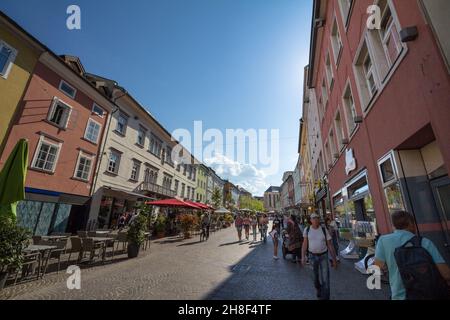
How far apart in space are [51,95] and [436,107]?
58.4ft

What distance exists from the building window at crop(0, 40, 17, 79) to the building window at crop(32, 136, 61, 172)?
12.1 feet

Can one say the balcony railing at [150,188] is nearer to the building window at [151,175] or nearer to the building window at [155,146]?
the building window at [151,175]

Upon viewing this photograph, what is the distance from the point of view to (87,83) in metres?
15.2

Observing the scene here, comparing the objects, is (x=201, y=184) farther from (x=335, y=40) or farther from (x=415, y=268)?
(x=415, y=268)

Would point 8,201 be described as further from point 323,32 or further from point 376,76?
point 323,32

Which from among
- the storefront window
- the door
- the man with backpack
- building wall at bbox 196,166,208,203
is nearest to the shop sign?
the storefront window

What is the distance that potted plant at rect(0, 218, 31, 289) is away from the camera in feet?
15.3

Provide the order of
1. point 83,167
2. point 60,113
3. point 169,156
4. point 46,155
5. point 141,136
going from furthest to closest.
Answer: point 169,156 < point 141,136 < point 83,167 < point 60,113 < point 46,155

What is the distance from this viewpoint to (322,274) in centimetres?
438

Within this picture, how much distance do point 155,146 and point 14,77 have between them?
44.8 feet

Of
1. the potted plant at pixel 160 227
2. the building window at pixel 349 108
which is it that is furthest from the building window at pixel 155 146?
the building window at pixel 349 108

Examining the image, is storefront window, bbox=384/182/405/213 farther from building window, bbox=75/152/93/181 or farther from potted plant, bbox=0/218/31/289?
building window, bbox=75/152/93/181

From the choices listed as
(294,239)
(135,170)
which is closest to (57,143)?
(135,170)

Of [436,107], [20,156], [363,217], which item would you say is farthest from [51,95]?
[363,217]
